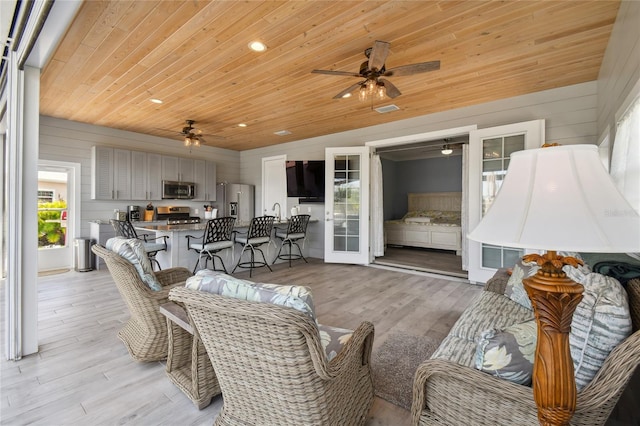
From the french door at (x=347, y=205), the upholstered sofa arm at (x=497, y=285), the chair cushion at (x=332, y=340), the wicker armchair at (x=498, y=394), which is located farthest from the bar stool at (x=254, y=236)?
the wicker armchair at (x=498, y=394)

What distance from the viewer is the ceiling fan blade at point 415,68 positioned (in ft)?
8.36

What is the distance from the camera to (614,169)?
2.39 m

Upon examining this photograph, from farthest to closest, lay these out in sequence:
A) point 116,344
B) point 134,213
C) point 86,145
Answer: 1. point 134,213
2. point 86,145
3. point 116,344

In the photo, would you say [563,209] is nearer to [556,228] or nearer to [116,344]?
[556,228]

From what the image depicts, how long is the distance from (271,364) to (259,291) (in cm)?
30

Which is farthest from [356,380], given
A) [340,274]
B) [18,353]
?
[340,274]

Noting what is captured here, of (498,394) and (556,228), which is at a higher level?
(556,228)

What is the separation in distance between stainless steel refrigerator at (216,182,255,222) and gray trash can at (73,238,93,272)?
2.83 m

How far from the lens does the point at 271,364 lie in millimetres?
1144

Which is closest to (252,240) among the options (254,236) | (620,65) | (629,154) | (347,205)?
(254,236)

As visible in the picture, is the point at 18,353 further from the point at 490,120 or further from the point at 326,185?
the point at 490,120

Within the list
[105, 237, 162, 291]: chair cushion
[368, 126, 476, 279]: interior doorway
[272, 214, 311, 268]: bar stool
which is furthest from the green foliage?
[368, 126, 476, 279]: interior doorway

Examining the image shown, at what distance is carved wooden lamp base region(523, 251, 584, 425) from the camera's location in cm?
80

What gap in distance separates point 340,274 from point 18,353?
3.81m
